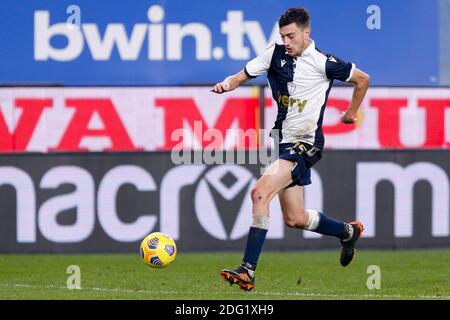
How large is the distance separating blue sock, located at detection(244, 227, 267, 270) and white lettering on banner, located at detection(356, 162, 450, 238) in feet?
17.3

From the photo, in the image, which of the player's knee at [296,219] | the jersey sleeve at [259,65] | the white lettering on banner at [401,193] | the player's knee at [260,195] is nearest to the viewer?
the player's knee at [260,195]

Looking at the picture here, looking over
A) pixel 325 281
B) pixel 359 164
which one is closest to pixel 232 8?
pixel 359 164

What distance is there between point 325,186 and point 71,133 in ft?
10.8

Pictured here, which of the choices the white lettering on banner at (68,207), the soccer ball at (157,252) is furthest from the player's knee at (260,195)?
the white lettering on banner at (68,207)

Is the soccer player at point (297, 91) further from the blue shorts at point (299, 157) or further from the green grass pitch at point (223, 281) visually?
the green grass pitch at point (223, 281)

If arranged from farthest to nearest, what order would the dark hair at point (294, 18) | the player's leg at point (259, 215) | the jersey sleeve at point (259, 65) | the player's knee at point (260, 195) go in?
the jersey sleeve at point (259, 65) < the dark hair at point (294, 18) < the player's knee at point (260, 195) < the player's leg at point (259, 215)

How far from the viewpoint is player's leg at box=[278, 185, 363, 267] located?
34.6ft

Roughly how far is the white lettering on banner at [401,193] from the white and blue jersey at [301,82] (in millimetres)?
4732

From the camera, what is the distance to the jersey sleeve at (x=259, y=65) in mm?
10445

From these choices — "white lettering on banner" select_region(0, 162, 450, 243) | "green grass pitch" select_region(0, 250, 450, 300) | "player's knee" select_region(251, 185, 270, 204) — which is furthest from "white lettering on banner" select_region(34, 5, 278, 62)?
"player's knee" select_region(251, 185, 270, 204)

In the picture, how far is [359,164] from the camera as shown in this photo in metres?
15.2

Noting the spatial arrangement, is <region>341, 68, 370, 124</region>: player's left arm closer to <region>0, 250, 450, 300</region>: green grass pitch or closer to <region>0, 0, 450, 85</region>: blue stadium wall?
<region>0, 250, 450, 300</region>: green grass pitch
